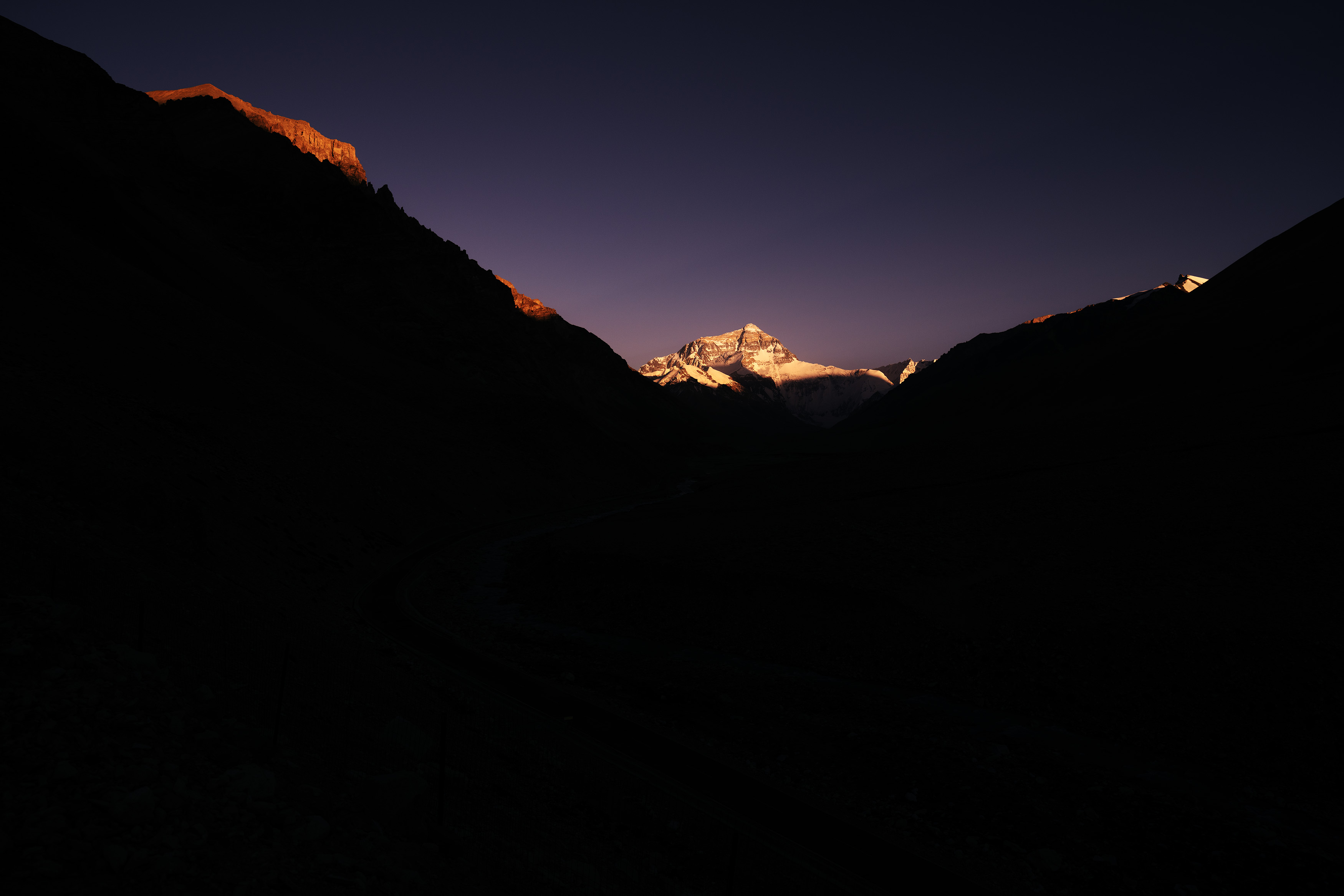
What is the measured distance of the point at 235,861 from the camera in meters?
7.34

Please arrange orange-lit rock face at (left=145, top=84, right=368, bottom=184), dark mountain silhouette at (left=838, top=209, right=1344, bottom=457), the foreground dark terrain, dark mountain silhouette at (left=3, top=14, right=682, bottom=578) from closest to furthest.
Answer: the foreground dark terrain < dark mountain silhouette at (left=3, top=14, right=682, bottom=578) < dark mountain silhouette at (left=838, top=209, right=1344, bottom=457) < orange-lit rock face at (left=145, top=84, right=368, bottom=184)

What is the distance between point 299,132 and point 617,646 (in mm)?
203987

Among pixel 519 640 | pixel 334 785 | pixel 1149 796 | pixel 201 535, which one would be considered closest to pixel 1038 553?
pixel 1149 796

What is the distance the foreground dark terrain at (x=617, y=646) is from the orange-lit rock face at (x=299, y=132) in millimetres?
119881

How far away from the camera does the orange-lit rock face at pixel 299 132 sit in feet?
568

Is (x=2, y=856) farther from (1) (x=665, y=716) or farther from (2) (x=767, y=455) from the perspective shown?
(2) (x=767, y=455)

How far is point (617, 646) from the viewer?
27516mm

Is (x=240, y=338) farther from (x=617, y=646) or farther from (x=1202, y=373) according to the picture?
(x=1202, y=373)

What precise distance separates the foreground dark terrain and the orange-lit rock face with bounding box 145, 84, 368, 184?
119881 millimetres

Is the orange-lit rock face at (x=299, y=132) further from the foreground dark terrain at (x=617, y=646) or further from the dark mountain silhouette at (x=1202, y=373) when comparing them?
the dark mountain silhouette at (x=1202, y=373)

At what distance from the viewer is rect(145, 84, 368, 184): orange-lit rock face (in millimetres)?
173250

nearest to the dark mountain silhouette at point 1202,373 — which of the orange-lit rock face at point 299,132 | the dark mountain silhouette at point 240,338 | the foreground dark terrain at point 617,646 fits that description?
the foreground dark terrain at point 617,646

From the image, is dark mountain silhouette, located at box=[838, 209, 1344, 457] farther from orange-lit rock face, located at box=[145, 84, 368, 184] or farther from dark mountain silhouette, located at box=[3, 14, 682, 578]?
orange-lit rock face, located at box=[145, 84, 368, 184]

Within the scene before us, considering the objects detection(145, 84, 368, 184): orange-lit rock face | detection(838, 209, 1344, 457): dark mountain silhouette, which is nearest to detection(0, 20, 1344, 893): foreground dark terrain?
detection(838, 209, 1344, 457): dark mountain silhouette
